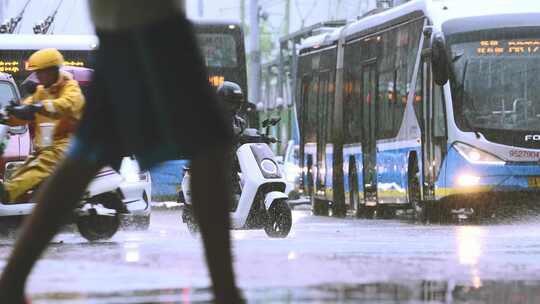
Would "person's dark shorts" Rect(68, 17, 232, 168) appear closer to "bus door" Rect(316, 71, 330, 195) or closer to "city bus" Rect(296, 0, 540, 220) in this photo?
"city bus" Rect(296, 0, 540, 220)

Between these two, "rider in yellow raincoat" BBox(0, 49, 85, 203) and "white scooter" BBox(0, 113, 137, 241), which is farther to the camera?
"white scooter" BBox(0, 113, 137, 241)

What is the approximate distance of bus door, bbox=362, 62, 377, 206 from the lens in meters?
25.3

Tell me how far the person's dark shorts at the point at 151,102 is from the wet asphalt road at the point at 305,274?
98cm

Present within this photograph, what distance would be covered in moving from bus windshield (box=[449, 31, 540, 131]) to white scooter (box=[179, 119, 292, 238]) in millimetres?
6524

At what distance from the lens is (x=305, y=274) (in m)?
7.66

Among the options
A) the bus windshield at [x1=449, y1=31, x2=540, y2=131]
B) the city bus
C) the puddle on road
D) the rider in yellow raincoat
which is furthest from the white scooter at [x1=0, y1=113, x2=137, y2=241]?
the bus windshield at [x1=449, y1=31, x2=540, y2=131]

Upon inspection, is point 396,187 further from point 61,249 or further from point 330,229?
point 61,249

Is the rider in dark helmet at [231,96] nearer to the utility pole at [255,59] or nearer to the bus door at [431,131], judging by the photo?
the bus door at [431,131]

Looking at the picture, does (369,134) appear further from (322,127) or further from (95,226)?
(95,226)

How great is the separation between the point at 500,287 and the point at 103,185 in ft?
23.4

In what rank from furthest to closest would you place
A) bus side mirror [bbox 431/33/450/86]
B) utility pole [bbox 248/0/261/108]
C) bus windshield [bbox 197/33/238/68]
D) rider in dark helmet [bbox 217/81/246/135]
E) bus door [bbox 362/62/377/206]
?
1. utility pole [bbox 248/0/261/108]
2. bus windshield [bbox 197/33/238/68]
3. bus door [bbox 362/62/377/206]
4. bus side mirror [bbox 431/33/450/86]
5. rider in dark helmet [bbox 217/81/246/135]

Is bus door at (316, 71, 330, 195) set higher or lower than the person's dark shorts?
lower

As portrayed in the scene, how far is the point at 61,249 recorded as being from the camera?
1080 centimetres

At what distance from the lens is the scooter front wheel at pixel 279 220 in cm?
1523
